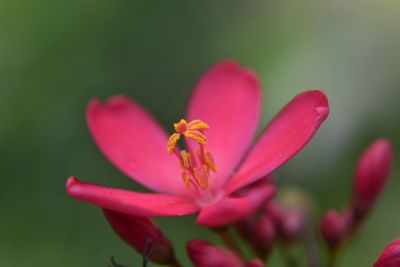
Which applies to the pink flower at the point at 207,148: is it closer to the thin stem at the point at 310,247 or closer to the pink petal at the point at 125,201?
the pink petal at the point at 125,201

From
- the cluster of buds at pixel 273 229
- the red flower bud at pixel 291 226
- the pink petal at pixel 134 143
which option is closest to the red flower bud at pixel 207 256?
the cluster of buds at pixel 273 229

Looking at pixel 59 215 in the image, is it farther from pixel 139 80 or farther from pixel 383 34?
pixel 383 34

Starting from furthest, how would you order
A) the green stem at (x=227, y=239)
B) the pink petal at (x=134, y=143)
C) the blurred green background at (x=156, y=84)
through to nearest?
the blurred green background at (x=156, y=84) → the pink petal at (x=134, y=143) → the green stem at (x=227, y=239)

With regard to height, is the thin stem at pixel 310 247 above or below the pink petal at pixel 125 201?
below

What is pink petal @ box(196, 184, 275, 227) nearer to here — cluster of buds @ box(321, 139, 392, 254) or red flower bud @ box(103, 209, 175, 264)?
red flower bud @ box(103, 209, 175, 264)

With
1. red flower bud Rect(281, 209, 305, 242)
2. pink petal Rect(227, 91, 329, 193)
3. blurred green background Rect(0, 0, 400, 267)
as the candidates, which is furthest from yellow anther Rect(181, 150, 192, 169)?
blurred green background Rect(0, 0, 400, 267)

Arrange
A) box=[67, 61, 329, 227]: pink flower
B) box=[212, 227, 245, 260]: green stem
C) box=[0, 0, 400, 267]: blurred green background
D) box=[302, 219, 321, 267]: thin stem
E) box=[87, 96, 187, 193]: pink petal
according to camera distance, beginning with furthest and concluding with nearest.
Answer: box=[0, 0, 400, 267]: blurred green background, box=[302, 219, 321, 267]: thin stem, box=[87, 96, 187, 193]: pink petal, box=[212, 227, 245, 260]: green stem, box=[67, 61, 329, 227]: pink flower
